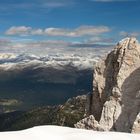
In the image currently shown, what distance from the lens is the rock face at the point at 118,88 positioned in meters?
40.2

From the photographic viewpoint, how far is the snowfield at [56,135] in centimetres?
1867

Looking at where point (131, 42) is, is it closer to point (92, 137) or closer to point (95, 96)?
point (95, 96)

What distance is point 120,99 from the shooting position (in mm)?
41969

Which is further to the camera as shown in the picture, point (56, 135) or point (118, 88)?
point (118, 88)

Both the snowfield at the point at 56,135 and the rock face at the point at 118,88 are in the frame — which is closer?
the snowfield at the point at 56,135

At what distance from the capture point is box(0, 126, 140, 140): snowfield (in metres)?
18.7

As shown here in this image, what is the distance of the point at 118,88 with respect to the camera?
139 feet

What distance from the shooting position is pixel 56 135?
763 inches

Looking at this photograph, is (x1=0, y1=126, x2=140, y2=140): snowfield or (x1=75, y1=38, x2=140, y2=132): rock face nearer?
(x1=0, y1=126, x2=140, y2=140): snowfield

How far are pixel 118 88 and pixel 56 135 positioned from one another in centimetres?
2378

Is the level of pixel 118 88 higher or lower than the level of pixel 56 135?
higher

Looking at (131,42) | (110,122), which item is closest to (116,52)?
(131,42)

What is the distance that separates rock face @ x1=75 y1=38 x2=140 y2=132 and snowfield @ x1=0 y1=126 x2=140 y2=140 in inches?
699

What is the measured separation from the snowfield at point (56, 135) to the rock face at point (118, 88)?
17.7 metres
